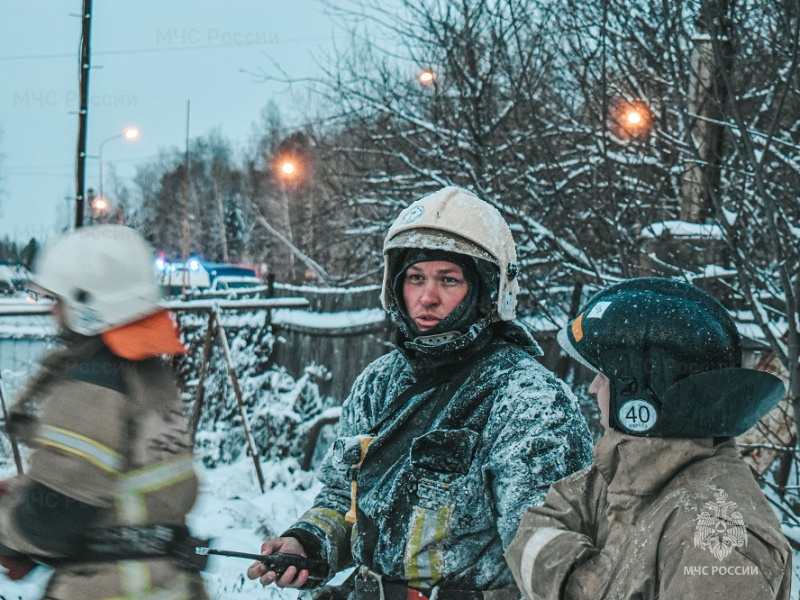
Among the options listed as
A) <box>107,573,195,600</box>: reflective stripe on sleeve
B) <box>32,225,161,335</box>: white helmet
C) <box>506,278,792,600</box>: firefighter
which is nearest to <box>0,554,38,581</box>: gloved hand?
<box>107,573,195,600</box>: reflective stripe on sleeve

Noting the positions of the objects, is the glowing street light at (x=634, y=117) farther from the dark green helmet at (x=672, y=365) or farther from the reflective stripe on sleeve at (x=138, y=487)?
the reflective stripe on sleeve at (x=138, y=487)

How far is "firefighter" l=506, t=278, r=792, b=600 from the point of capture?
1356 mm

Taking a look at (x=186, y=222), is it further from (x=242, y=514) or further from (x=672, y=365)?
(x=672, y=365)

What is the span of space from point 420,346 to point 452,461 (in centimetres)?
40

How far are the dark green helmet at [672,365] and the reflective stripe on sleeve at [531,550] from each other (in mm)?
266

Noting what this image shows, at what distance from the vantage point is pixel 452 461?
213cm

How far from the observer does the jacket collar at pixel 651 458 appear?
5.03 ft

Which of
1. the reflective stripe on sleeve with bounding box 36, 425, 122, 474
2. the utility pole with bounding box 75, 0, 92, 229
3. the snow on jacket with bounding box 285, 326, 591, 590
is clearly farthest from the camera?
the utility pole with bounding box 75, 0, 92, 229

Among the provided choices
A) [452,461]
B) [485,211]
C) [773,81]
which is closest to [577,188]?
[773,81]

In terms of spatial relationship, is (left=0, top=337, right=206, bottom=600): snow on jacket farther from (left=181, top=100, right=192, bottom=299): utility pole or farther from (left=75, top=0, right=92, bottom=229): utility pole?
(left=181, top=100, right=192, bottom=299): utility pole

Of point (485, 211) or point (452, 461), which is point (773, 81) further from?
point (452, 461)

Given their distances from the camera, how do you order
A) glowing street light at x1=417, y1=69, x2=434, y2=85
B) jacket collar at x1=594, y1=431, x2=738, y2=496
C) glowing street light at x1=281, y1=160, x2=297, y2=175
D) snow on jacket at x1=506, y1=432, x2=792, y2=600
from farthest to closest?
glowing street light at x1=281, y1=160, x2=297, y2=175 → glowing street light at x1=417, y1=69, x2=434, y2=85 → jacket collar at x1=594, y1=431, x2=738, y2=496 → snow on jacket at x1=506, y1=432, x2=792, y2=600

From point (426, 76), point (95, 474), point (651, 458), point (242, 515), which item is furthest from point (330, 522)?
point (242, 515)

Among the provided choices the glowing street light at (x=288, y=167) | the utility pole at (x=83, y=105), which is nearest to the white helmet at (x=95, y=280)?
the utility pole at (x=83, y=105)
